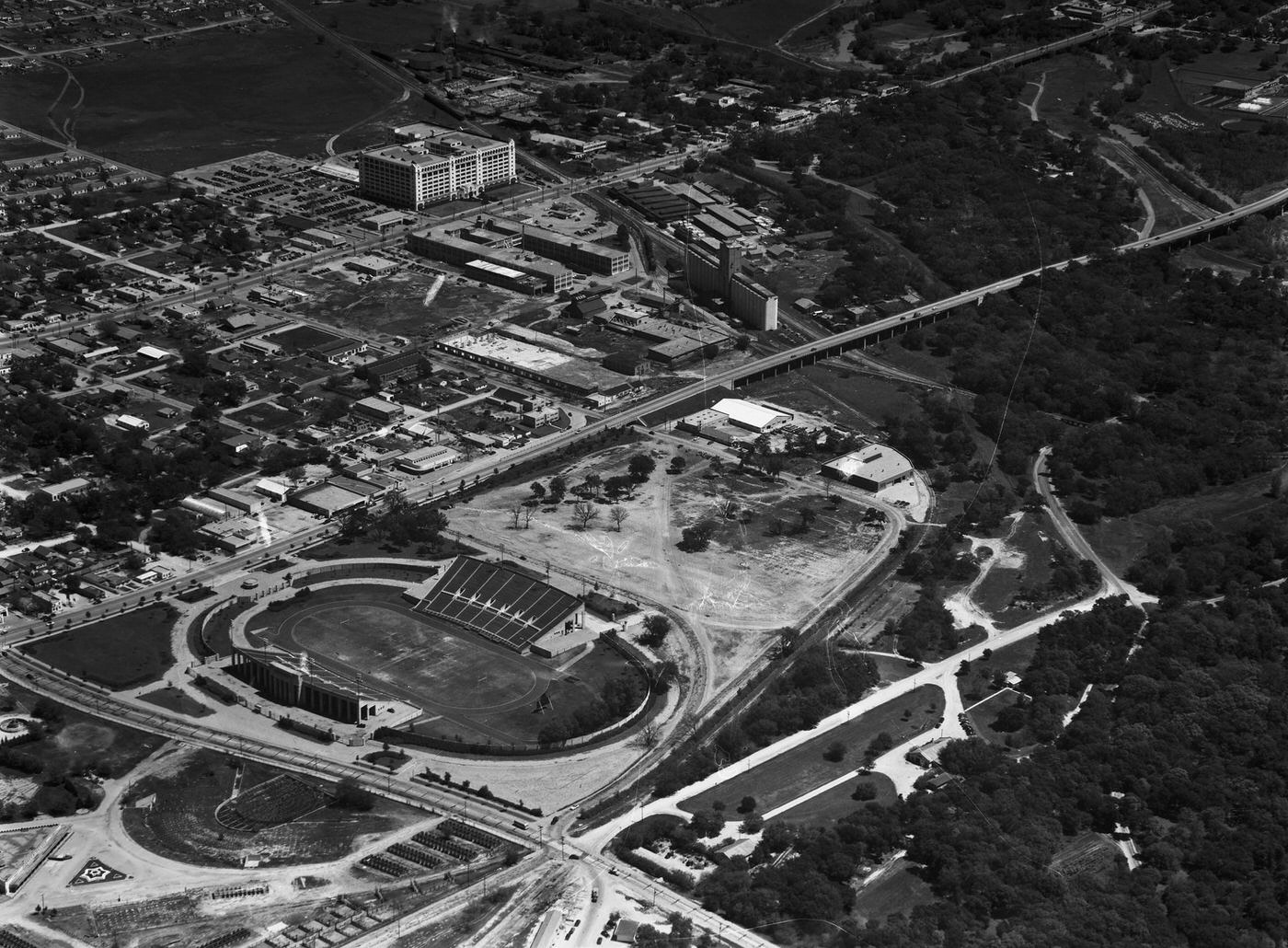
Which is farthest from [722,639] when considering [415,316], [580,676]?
[415,316]

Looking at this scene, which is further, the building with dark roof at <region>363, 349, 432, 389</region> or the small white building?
the building with dark roof at <region>363, 349, 432, 389</region>

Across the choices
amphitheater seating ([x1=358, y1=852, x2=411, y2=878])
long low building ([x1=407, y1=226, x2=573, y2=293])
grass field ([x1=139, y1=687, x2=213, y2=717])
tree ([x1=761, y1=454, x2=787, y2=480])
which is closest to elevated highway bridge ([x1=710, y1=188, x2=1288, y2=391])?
tree ([x1=761, y1=454, x2=787, y2=480])

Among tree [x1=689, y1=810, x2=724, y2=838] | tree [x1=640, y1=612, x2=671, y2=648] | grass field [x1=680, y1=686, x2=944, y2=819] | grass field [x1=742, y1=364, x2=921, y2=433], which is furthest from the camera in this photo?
grass field [x1=742, y1=364, x2=921, y2=433]

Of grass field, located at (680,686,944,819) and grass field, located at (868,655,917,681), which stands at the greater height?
grass field, located at (680,686,944,819)

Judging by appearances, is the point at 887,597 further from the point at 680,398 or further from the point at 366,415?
the point at 366,415

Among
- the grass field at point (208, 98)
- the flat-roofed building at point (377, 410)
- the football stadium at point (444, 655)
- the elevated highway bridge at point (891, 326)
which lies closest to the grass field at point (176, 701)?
the football stadium at point (444, 655)

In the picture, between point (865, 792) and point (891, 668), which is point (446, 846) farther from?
point (891, 668)

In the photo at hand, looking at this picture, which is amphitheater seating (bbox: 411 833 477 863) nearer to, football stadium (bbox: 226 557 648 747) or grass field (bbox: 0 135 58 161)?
football stadium (bbox: 226 557 648 747)

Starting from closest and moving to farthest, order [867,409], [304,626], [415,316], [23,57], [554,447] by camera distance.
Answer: [304,626]
[554,447]
[867,409]
[415,316]
[23,57]
